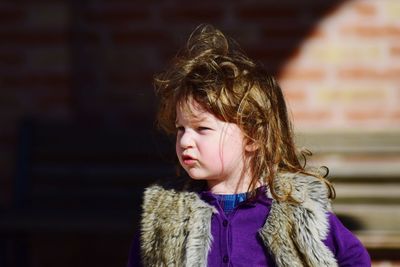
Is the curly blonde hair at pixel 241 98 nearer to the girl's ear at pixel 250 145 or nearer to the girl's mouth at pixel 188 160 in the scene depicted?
the girl's ear at pixel 250 145

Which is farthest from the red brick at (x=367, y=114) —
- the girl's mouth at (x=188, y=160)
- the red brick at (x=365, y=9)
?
the girl's mouth at (x=188, y=160)

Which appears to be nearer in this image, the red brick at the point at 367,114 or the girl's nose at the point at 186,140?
the girl's nose at the point at 186,140

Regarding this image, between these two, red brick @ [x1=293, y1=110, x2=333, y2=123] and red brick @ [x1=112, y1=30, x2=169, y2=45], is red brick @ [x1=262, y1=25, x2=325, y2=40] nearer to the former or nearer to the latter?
red brick @ [x1=293, y1=110, x2=333, y2=123]

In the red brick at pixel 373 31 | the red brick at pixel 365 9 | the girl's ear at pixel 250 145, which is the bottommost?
the girl's ear at pixel 250 145

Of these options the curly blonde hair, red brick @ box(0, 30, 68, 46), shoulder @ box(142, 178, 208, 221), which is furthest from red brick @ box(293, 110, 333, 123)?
shoulder @ box(142, 178, 208, 221)

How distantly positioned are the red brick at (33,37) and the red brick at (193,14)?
1.66 feet

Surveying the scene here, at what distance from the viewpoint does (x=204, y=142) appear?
2533 mm

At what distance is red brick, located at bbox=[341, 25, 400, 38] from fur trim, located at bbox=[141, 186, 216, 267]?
68.5 inches

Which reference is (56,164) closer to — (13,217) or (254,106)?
(13,217)

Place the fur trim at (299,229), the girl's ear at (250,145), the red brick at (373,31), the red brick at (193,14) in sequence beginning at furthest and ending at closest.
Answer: the red brick at (193,14), the red brick at (373,31), the girl's ear at (250,145), the fur trim at (299,229)

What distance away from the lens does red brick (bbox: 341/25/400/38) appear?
13.4ft

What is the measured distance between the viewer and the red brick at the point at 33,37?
419 cm

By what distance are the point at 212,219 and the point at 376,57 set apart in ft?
5.90

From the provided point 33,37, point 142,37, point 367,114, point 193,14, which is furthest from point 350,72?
point 33,37
